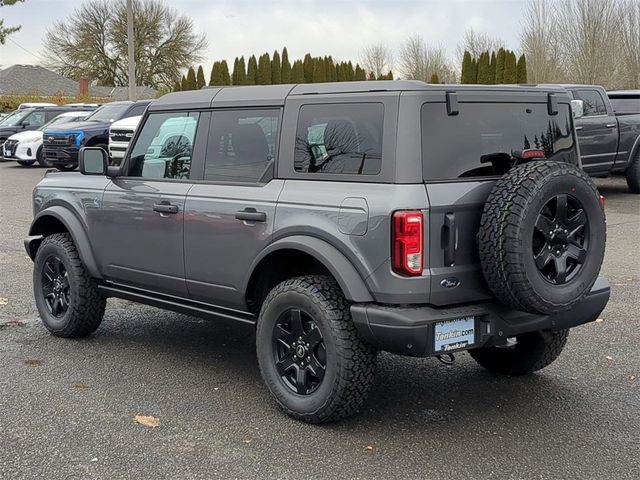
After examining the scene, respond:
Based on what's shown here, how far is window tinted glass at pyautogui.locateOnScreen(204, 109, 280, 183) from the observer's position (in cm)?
473

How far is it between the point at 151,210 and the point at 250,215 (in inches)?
39.2

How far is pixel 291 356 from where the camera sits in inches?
176

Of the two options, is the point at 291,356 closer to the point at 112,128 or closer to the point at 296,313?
the point at 296,313

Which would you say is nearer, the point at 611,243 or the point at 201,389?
the point at 201,389

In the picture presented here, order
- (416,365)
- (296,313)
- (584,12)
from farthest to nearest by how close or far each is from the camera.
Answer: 1. (584,12)
2. (416,365)
3. (296,313)

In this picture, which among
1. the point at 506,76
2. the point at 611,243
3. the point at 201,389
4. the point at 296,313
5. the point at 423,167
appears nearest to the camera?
the point at 423,167

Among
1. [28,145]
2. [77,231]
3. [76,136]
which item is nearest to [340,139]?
[77,231]

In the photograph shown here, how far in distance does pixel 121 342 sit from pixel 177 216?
1.47m

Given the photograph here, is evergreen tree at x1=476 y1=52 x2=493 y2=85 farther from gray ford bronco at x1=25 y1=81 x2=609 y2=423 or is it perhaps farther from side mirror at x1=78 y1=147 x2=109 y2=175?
gray ford bronco at x1=25 y1=81 x2=609 y2=423

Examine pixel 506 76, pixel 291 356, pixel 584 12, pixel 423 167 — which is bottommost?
pixel 291 356

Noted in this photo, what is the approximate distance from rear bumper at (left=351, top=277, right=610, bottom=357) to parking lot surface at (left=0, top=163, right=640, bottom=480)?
0.54 metres

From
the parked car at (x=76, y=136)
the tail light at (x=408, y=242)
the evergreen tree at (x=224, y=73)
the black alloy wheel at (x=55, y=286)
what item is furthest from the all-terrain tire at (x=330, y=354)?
the evergreen tree at (x=224, y=73)

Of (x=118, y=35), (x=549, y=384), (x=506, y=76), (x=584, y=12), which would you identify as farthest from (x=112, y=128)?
(x=118, y=35)

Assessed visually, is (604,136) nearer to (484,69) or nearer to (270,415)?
(270,415)
